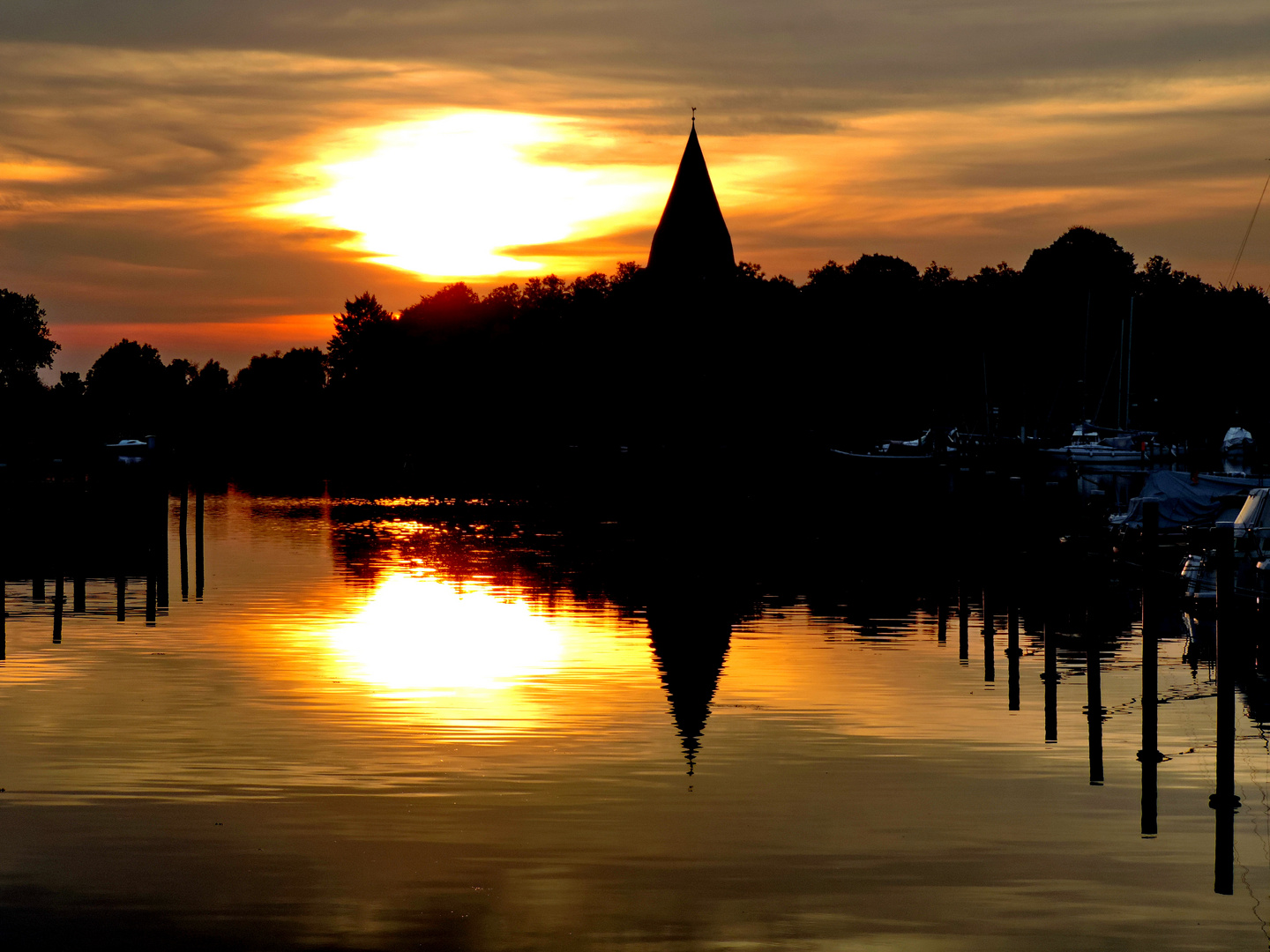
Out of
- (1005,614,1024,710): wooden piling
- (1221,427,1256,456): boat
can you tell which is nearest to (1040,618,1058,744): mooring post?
(1005,614,1024,710): wooden piling

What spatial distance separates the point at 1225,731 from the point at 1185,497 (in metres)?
44.4

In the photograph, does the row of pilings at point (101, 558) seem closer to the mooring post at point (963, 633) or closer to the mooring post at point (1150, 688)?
the mooring post at point (963, 633)

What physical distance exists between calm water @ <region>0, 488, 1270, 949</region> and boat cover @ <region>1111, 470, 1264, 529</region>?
20.8 m

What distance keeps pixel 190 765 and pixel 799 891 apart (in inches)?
395

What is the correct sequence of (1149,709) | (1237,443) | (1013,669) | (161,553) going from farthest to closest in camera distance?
1. (1237,443)
2. (161,553)
3. (1013,669)
4. (1149,709)

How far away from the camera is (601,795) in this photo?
23.0m

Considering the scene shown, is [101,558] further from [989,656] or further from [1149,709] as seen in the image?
[1149,709]

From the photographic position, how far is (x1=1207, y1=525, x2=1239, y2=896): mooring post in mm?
18766

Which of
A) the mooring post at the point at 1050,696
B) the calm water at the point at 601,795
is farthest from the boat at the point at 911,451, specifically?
the mooring post at the point at 1050,696

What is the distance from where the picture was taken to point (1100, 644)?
131ft

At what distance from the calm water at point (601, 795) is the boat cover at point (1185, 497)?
20.8m

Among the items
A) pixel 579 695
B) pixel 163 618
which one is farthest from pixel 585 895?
pixel 163 618

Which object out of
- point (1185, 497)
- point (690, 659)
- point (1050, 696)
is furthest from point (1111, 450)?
point (1050, 696)

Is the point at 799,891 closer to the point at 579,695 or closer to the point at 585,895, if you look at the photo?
the point at 585,895
